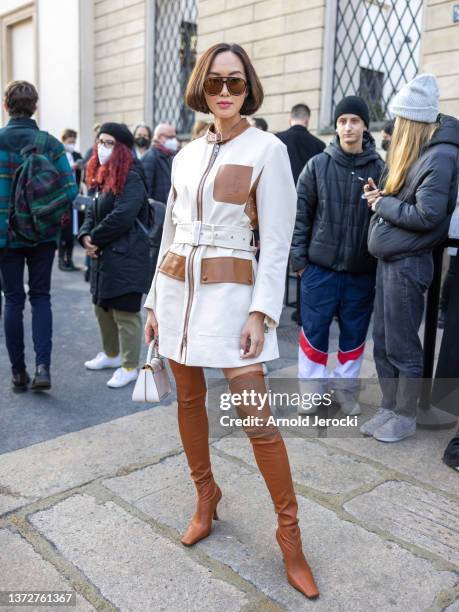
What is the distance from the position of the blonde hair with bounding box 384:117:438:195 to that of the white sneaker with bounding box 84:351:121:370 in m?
2.54

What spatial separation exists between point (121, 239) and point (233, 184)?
7.65 ft

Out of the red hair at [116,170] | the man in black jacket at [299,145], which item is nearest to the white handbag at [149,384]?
the red hair at [116,170]

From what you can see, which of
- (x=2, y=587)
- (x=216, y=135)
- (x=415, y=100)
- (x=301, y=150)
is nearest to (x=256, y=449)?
(x=2, y=587)

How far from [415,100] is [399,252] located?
2.73 feet

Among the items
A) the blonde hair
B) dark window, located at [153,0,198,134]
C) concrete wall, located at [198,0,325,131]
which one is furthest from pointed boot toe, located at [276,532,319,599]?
dark window, located at [153,0,198,134]

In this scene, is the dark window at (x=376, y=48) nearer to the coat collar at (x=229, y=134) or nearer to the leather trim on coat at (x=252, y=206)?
the coat collar at (x=229, y=134)

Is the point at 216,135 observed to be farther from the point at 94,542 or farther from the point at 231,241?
the point at 94,542

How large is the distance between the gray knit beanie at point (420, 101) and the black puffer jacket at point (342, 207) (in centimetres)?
46

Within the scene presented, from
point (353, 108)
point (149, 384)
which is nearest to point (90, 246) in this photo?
point (353, 108)

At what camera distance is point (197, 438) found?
2559mm

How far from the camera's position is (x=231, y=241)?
2.29 meters

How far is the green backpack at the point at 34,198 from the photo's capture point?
4059mm

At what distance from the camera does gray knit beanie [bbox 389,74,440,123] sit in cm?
342

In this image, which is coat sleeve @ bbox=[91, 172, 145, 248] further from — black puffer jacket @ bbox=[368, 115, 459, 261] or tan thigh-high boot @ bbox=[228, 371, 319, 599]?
tan thigh-high boot @ bbox=[228, 371, 319, 599]
